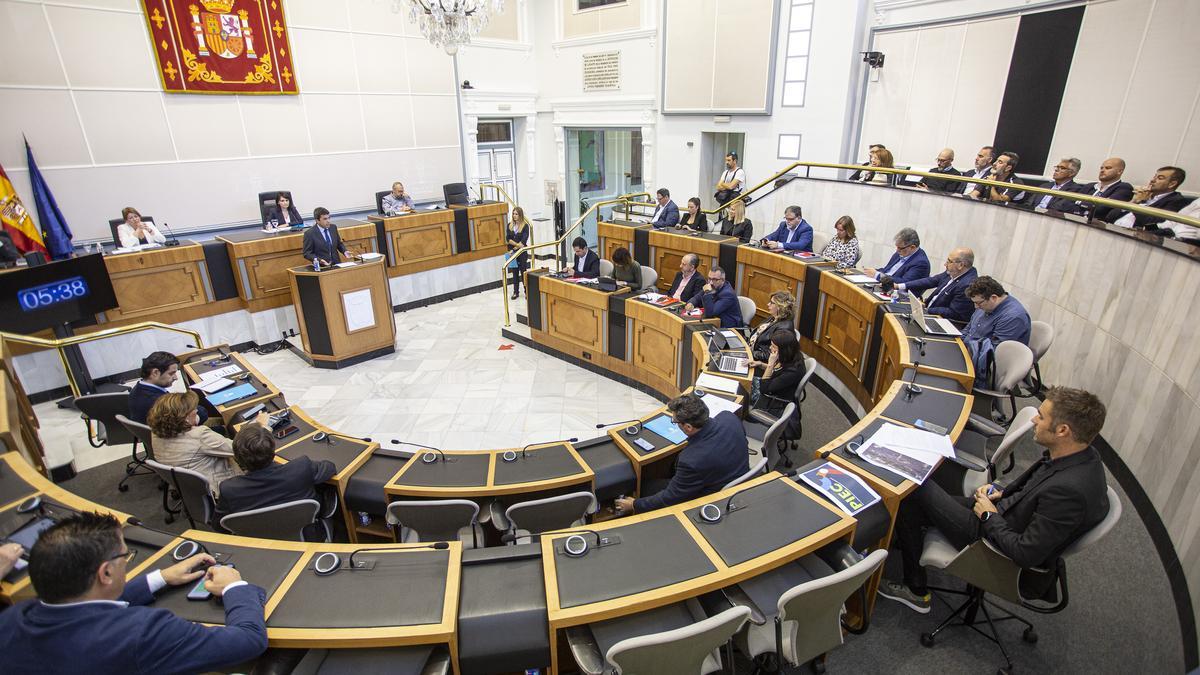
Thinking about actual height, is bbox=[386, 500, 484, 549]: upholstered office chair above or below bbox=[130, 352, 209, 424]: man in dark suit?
below

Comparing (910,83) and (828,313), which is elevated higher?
(910,83)

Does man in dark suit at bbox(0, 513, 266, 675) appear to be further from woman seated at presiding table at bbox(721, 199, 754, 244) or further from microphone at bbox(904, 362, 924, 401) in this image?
woman seated at presiding table at bbox(721, 199, 754, 244)

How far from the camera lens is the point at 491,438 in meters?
5.32

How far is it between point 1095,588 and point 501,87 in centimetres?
1186

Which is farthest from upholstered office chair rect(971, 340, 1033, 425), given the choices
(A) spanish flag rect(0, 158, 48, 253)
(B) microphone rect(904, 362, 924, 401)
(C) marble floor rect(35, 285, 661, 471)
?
(A) spanish flag rect(0, 158, 48, 253)

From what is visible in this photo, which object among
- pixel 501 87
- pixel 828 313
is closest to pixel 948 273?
pixel 828 313

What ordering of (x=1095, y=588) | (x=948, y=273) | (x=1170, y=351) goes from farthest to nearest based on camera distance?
(x=948, y=273) → (x=1170, y=351) → (x=1095, y=588)

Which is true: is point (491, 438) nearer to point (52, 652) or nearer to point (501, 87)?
point (52, 652)

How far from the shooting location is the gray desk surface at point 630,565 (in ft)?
7.22

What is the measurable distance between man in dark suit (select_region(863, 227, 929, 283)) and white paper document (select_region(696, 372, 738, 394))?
2298 mm

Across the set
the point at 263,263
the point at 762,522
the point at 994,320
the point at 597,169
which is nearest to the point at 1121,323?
the point at 994,320

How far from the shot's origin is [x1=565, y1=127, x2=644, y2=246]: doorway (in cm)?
1227

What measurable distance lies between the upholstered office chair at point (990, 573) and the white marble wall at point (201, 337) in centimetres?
808

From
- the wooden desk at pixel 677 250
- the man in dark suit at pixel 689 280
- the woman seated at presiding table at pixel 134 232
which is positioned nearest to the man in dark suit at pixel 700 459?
the man in dark suit at pixel 689 280
